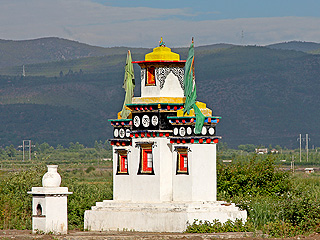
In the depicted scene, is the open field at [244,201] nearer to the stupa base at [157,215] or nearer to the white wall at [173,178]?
the stupa base at [157,215]

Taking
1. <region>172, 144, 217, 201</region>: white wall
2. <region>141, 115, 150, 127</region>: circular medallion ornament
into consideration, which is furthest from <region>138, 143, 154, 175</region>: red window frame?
<region>172, 144, 217, 201</region>: white wall

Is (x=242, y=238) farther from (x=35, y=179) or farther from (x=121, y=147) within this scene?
(x=35, y=179)

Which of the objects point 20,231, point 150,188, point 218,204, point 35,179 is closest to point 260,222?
point 218,204

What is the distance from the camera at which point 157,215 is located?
95.5 ft

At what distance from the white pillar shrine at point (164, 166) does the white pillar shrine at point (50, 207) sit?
5.26ft

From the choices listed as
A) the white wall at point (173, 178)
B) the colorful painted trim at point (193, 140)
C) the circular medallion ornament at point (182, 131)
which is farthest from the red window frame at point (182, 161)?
the circular medallion ornament at point (182, 131)

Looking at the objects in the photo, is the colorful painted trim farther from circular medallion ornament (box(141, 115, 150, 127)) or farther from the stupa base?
the stupa base

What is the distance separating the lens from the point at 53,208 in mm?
29203

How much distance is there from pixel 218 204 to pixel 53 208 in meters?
5.41

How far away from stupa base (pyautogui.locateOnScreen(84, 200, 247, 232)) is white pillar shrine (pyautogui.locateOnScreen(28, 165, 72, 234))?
1490 mm

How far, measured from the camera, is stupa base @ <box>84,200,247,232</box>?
94.7 ft

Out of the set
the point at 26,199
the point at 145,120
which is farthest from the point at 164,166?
the point at 26,199

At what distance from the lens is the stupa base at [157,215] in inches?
1136

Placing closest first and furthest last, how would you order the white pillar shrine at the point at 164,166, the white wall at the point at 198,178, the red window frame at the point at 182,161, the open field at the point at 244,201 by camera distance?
the open field at the point at 244,201
the white pillar shrine at the point at 164,166
the white wall at the point at 198,178
the red window frame at the point at 182,161
